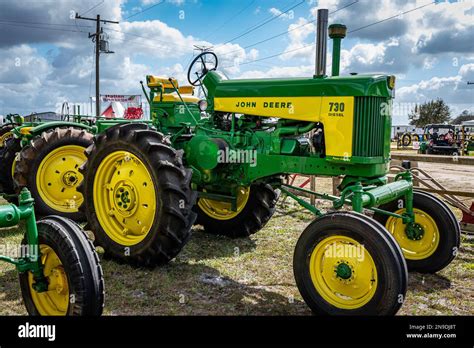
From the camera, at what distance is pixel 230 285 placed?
14.9 feet

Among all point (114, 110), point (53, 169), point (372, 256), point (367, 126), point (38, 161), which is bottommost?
point (372, 256)

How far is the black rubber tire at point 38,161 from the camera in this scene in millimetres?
6664

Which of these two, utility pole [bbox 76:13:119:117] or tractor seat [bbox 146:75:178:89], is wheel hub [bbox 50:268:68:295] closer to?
tractor seat [bbox 146:75:178:89]

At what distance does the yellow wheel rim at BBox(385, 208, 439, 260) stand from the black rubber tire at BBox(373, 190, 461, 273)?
5 centimetres

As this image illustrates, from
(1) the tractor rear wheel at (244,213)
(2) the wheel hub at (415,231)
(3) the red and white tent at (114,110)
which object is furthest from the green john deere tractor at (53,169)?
(3) the red and white tent at (114,110)

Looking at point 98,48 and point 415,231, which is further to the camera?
point 98,48

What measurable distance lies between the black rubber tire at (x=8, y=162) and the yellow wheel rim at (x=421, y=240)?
20.2 feet

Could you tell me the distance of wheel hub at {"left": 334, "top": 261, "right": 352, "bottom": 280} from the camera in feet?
12.0

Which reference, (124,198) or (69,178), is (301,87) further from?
(69,178)

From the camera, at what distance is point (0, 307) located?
3.89 metres

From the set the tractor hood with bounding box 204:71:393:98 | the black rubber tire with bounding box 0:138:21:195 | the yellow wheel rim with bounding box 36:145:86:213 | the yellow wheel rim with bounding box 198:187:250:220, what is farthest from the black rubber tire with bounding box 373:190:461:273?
the black rubber tire with bounding box 0:138:21:195

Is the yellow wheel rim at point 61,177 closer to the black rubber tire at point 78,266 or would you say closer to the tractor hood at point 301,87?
the tractor hood at point 301,87

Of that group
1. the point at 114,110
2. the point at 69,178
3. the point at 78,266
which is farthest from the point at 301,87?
the point at 114,110

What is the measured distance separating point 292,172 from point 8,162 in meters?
5.31
